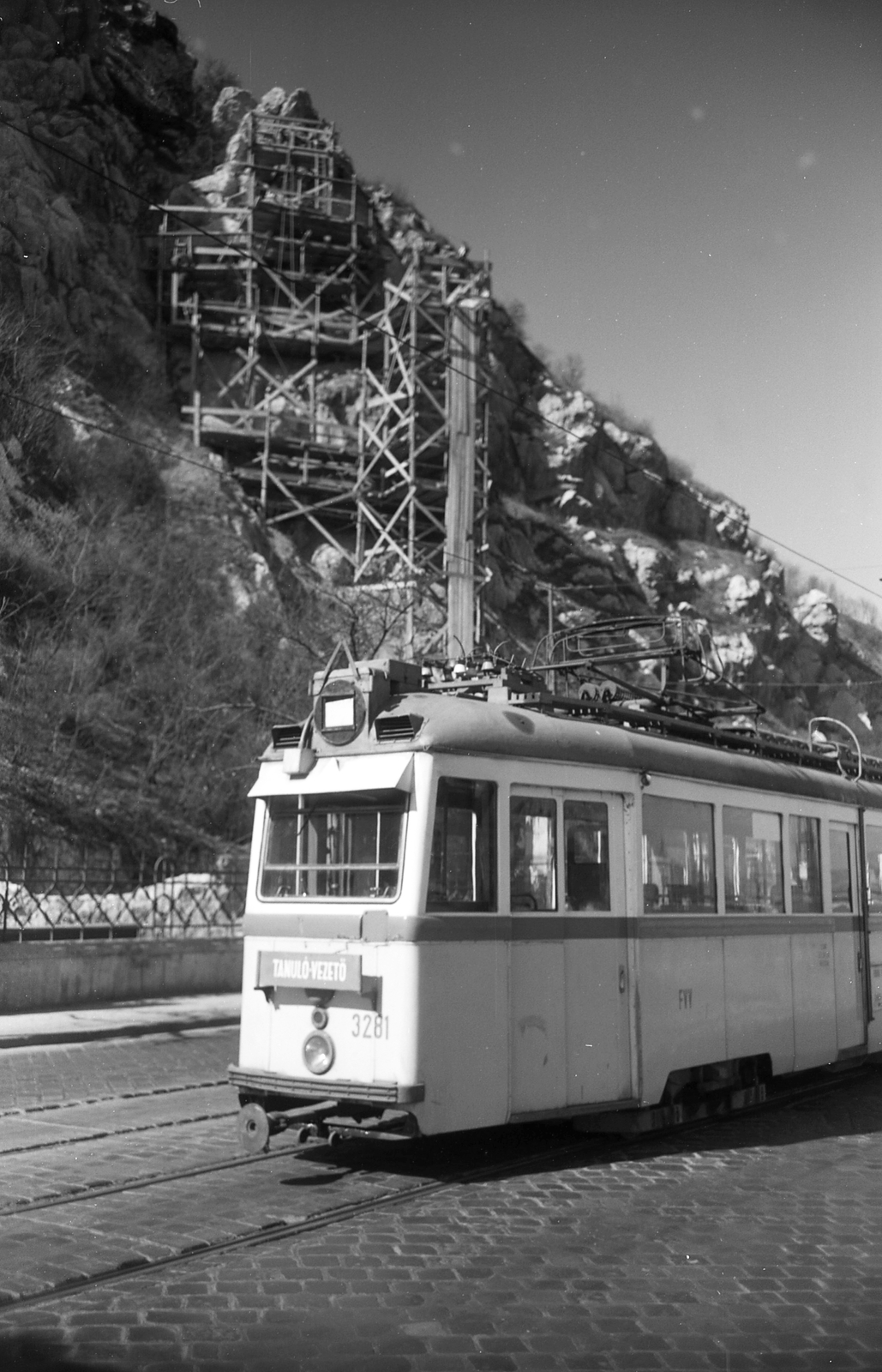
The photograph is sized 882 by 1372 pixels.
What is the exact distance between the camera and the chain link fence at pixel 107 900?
58.0ft

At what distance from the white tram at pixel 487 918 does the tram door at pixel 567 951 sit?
0.02 metres

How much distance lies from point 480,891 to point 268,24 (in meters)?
10.1

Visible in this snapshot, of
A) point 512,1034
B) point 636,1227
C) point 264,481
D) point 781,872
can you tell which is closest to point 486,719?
point 512,1034

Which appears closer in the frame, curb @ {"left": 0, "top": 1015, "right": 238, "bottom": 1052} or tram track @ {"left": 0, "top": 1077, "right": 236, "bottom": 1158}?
tram track @ {"left": 0, "top": 1077, "right": 236, "bottom": 1158}

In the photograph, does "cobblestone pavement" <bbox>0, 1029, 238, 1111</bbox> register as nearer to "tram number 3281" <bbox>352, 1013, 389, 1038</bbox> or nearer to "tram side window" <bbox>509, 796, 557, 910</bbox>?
"tram number 3281" <bbox>352, 1013, 389, 1038</bbox>

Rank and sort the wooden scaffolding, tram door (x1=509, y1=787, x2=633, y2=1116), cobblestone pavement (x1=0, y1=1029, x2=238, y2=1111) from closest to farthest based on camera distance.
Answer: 1. tram door (x1=509, y1=787, x2=633, y2=1116)
2. cobblestone pavement (x1=0, y1=1029, x2=238, y2=1111)
3. the wooden scaffolding

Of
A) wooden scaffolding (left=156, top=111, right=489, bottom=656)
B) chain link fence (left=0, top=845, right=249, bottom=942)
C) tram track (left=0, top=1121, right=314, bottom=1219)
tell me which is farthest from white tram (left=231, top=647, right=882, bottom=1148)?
wooden scaffolding (left=156, top=111, right=489, bottom=656)

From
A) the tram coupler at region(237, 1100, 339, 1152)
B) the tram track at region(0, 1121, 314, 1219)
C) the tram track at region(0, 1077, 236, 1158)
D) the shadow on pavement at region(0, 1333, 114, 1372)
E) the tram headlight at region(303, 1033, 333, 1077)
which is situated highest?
the tram headlight at region(303, 1033, 333, 1077)

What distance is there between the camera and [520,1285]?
5668 mm

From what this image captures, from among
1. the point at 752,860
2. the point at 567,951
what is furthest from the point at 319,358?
the point at 567,951

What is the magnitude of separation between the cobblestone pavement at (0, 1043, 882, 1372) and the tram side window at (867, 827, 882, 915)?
4583 millimetres

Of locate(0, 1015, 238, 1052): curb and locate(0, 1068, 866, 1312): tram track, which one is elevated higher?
locate(0, 1015, 238, 1052): curb

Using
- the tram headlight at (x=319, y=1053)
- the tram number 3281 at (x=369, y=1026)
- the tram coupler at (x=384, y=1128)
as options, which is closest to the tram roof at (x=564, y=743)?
the tram number 3281 at (x=369, y=1026)

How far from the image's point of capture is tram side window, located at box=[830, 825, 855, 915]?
38.4 feet
